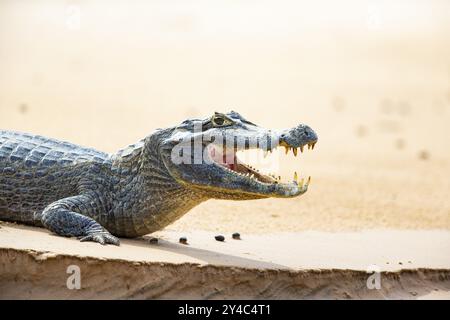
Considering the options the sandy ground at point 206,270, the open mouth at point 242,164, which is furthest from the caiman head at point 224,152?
the sandy ground at point 206,270

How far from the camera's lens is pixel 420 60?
3170cm

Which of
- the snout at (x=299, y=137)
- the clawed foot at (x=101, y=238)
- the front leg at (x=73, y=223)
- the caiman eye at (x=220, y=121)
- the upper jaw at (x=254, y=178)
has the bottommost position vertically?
the clawed foot at (x=101, y=238)

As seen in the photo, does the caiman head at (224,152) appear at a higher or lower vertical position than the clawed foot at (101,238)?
higher

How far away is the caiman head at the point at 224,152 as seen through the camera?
663 centimetres

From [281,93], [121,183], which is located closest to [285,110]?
[281,93]

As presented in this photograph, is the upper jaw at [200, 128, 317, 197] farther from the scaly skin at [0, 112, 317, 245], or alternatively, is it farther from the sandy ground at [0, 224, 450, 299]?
the sandy ground at [0, 224, 450, 299]

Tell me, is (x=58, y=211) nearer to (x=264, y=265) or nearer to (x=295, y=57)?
(x=264, y=265)

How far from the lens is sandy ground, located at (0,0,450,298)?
738 centimetres

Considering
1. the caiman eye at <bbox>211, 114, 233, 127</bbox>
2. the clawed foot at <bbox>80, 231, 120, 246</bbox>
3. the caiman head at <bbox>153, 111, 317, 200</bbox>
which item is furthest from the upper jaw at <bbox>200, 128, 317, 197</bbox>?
the clawed foot at <bbox>80, 231, 120, 246</bbox>

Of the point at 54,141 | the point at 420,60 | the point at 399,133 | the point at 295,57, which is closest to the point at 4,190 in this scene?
the point at 54,141

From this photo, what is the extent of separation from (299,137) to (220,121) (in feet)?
2.72

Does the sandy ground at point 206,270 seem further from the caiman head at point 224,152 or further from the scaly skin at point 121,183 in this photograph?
the caiman head at point 224,152

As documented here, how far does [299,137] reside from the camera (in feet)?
21.7

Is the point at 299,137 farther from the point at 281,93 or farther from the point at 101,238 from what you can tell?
the point at 281,93
